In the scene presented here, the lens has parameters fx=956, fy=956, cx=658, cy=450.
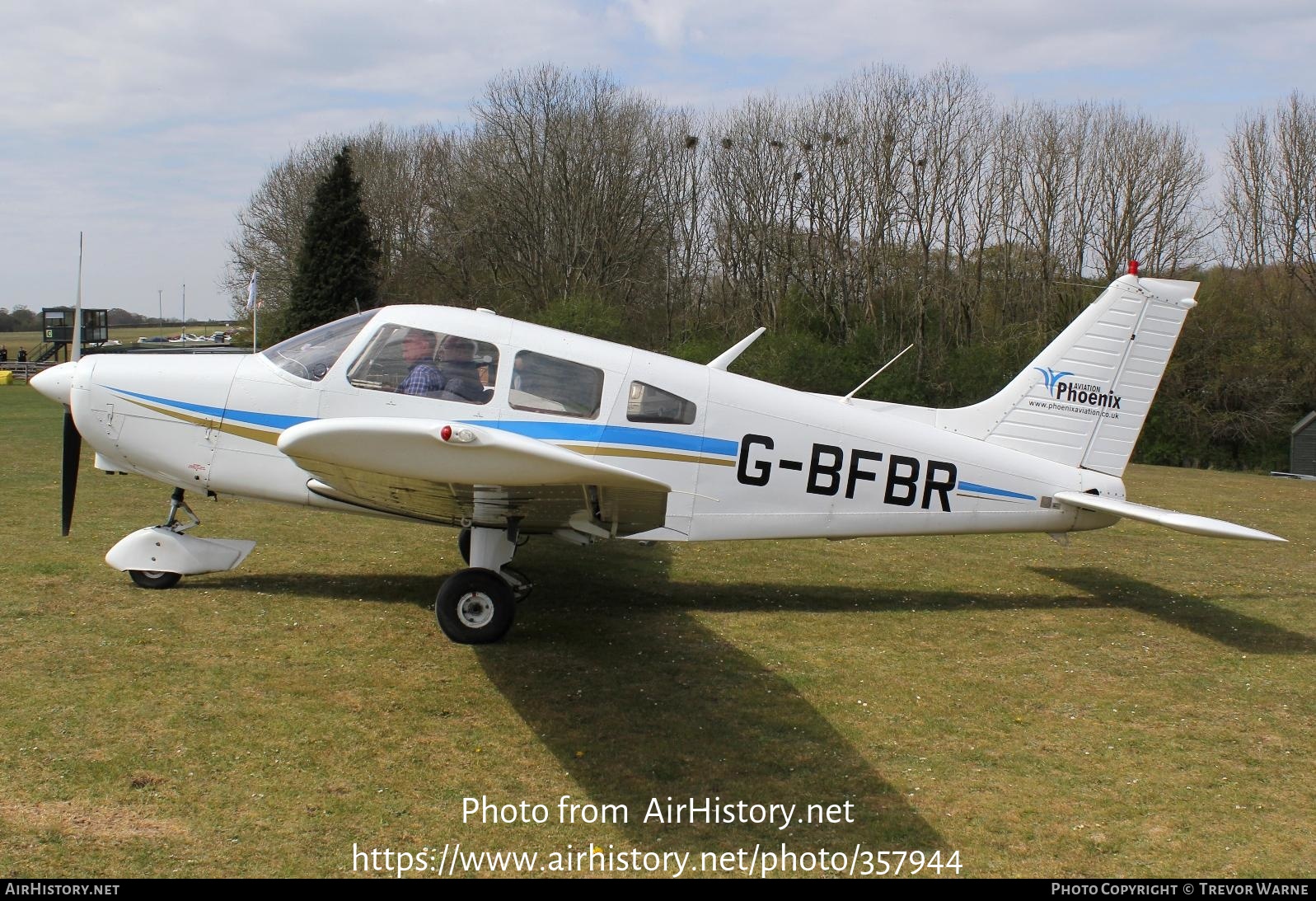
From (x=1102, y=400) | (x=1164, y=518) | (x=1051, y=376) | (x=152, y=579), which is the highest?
(x=1051, y=376)

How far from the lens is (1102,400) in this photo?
8102mm

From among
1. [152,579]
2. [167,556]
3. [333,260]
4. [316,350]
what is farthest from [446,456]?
[333,260]

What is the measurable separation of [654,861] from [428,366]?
3942 millimetres

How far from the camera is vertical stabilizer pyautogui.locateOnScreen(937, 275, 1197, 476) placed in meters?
8.05

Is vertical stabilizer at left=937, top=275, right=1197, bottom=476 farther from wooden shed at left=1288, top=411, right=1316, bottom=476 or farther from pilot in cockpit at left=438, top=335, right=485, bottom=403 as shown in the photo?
wooden shed at left=1288, top=411, right=1316, bottom=476

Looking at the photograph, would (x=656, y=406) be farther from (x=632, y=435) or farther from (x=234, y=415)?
(x=234, y=415)

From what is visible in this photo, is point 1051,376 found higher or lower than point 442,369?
higher

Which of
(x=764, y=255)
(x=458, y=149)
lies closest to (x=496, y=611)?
(x=764, y=255)

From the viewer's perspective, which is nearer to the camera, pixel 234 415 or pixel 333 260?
Result: pixel 234 415

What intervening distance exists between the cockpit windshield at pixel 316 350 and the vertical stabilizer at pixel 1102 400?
485 cm

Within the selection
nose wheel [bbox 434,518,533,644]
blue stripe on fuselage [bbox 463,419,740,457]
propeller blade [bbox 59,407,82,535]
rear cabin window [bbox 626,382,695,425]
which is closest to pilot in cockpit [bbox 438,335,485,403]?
blue stripe on fuselage [bbox 463,419,740,457]

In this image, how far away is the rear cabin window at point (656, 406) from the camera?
6.96m
